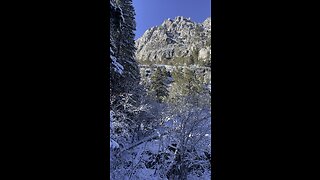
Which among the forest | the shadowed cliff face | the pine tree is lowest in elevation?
the forest

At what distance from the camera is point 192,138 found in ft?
35.9

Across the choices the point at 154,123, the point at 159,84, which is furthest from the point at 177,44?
the point at 154,123

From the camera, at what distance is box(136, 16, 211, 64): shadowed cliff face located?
1498 centimetres

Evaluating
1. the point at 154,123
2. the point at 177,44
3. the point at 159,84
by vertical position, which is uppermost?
the point at 177,44

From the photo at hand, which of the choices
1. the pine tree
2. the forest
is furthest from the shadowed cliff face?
the forest

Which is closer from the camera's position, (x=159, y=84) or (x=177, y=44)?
(x=159, y=84)

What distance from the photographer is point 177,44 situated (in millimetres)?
17359

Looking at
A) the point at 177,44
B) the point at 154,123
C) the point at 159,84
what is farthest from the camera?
the point at 177,44

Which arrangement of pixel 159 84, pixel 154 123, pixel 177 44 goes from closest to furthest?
1. pixel 154 123
2. pixel 159 84
3. pixel 177 44

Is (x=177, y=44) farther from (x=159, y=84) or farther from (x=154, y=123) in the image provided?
(x=154, y=123)

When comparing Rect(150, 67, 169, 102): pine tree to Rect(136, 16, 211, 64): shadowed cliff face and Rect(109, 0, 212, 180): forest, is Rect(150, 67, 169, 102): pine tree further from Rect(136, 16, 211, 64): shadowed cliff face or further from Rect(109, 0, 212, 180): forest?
Rect(136, 16, 211, 64): shadowed cliff face

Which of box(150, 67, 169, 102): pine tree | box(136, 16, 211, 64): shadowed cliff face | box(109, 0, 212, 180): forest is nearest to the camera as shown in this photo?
box(109, 0, 212, 180): forest
